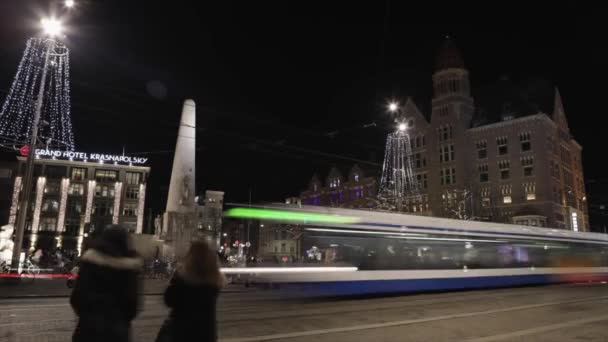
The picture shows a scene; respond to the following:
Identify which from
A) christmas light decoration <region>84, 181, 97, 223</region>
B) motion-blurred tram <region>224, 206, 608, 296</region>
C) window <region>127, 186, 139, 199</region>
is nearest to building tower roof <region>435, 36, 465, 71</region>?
window <region>127, 186, 139, 199</region>

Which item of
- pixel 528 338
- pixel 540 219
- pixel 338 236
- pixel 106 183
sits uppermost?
pixel 106 183

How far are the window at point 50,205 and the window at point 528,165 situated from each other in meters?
69.7

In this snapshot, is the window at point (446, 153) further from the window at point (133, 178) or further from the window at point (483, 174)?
the window at point (133, 178)

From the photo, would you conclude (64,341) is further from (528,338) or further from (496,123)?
(496,123)

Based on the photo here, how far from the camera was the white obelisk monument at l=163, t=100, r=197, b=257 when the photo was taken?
1547 inches

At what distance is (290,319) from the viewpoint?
413 inches

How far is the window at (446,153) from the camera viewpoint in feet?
233

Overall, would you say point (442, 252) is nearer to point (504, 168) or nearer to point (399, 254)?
point (399, 254)

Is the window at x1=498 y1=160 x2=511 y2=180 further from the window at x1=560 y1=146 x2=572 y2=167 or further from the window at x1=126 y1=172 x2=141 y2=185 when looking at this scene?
the window at x1=126 y1=172 x2=141 y2=185

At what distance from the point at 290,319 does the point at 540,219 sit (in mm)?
58550

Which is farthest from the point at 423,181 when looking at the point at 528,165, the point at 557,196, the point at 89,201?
the point at 89,201

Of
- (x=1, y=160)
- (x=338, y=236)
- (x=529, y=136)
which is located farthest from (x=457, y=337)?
(x=1, y=160)

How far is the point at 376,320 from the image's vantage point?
10.6m

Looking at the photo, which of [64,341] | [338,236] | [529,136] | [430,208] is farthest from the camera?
[430,208]
